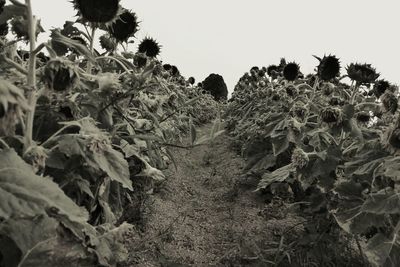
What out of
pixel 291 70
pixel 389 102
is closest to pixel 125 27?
pixel 389 102

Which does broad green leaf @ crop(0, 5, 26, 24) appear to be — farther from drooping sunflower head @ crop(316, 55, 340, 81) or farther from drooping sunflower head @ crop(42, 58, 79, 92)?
drooping sunflower head @ crop(316, 55, 340, 81)

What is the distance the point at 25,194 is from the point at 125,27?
197cm

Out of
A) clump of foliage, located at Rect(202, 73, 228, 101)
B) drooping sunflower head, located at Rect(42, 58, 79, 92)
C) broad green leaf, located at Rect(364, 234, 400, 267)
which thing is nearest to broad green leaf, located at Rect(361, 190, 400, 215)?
broad green leaf, located at Rect(364, 234, 400, 267)

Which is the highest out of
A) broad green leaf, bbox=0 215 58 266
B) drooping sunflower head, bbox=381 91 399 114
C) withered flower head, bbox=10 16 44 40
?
drooping sunflower head, bbox=381 91 399 114

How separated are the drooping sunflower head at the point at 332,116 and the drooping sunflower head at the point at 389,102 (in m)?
0.34

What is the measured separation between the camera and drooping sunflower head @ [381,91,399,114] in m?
3.26

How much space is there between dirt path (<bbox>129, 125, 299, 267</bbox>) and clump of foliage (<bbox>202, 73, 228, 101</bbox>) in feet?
76.4

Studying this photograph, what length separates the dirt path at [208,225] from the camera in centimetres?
359

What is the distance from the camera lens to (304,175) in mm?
3324

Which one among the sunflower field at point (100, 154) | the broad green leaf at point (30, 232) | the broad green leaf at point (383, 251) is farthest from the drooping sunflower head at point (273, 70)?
the broad green leaf at point (30, 232)

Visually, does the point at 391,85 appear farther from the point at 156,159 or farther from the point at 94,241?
the point at 94,241

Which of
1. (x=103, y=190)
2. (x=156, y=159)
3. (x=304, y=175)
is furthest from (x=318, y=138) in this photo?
(x=103, y=190)

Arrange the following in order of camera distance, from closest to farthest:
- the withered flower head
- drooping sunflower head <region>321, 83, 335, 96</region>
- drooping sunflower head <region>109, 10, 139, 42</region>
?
1. the withered flower head
2. drooping sunflower head <region>109, 10, 139, 42</region>
3. drooping sunflower head <region>321, 83, 335, 96</region>

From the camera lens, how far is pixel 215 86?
30266mm
